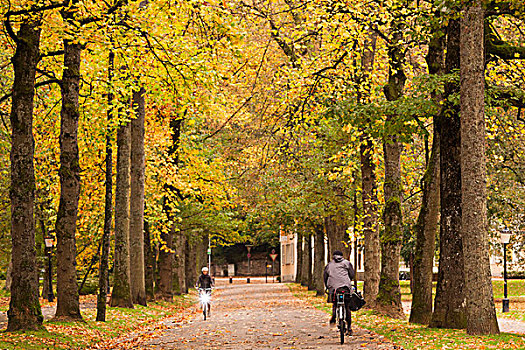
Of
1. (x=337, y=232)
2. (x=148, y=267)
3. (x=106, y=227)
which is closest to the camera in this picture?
(x=106, y=227)

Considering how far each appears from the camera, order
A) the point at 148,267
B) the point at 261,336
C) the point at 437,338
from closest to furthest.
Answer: the point at 437,338 → the point at 261,336 → the point at 148,267

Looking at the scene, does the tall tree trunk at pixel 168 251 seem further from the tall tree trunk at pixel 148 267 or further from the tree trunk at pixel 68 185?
the tree trunk at pixel 68 185

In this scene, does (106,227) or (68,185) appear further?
(106,227)

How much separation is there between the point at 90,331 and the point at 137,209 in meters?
10.4

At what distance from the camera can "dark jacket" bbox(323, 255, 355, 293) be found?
54.5 feet

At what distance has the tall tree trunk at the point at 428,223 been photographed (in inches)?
723

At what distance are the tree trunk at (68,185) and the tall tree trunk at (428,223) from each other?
850 cm

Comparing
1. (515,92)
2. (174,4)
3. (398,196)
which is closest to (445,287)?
(515,92)

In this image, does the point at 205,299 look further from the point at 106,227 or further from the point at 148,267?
the point at 148,267

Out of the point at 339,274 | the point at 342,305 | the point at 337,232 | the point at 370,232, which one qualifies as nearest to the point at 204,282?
the point at 370,232

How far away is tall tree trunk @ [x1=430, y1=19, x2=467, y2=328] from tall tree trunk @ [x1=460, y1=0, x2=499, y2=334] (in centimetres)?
148

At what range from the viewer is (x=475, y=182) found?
1438 cm

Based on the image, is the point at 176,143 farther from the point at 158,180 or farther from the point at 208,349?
the point at 208,349

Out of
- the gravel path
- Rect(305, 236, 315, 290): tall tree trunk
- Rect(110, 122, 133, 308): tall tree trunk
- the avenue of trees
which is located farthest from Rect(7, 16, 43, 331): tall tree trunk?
Rect(305, 236, 315, 290): tall tree trunk
